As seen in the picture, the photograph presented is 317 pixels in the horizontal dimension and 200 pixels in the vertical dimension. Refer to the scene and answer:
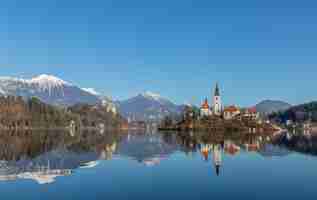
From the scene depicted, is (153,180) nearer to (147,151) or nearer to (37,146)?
(147,151)

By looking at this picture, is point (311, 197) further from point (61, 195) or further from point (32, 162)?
point (32, 162)

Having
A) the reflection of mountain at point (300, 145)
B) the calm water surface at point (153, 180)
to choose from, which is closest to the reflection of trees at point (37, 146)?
the calm water surface at point (153, 180)

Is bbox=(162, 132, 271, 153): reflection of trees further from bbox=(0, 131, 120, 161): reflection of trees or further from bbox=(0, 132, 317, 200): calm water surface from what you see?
bbox=(0, 132, 317, 200): calm water surface

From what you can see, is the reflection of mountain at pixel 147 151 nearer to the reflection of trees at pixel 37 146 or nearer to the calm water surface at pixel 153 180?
the reflection of trees at pixel 37 146

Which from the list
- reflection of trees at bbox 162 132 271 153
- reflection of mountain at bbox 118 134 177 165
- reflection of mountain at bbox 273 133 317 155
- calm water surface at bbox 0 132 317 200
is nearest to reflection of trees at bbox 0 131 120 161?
reflection of mountain at bbox 118 134 177 165

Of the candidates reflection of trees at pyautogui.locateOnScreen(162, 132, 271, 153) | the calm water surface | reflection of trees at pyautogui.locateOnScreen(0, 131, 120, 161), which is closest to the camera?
the calm water surface

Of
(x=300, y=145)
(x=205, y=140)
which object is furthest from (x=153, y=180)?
(x=205, y=140)

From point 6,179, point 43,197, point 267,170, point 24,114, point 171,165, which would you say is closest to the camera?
point 43,197

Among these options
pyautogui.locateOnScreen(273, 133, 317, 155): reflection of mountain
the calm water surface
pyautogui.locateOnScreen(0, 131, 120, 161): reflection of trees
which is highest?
pyautogui.locateOnScreen(0, 131, 120, 161): reflection of trees

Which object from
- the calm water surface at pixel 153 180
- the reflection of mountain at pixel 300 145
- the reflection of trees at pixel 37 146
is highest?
the reflection of trees at pixel 37 146

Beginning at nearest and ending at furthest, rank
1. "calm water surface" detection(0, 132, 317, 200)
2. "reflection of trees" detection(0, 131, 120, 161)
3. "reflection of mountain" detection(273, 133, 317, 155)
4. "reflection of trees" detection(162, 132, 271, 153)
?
"calm water surface" detection(0, 132, 317, 200)
"reflection of trees" detection(0, 131, 120, 161)
"reflection of mountain" detection(273, 133, 317, 155)
"reflection of trees" detection(162, 132, 271, 153)

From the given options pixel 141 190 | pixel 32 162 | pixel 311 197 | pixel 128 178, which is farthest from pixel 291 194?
pixel 32 162

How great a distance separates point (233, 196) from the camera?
79.0 feet

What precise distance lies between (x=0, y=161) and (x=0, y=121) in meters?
148
